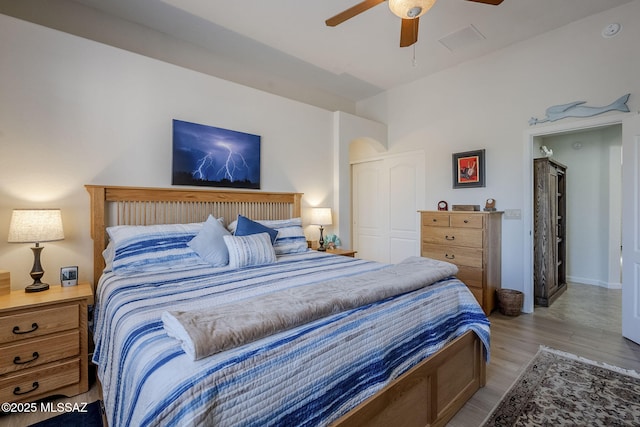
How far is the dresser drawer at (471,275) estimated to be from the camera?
10.8 feet

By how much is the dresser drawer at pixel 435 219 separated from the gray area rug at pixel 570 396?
5.38ft

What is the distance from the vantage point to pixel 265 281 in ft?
6.19

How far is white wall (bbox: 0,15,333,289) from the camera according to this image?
85.0 inches

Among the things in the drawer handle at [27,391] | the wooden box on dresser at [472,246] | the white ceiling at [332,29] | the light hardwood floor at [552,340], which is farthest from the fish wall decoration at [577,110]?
the drawer handle at [27,391]

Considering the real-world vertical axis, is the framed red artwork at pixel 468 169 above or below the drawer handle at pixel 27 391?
above

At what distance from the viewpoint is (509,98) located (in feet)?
11.4

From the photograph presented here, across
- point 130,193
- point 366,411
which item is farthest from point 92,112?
point 366,411

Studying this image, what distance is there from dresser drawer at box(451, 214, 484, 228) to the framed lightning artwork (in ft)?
7.72

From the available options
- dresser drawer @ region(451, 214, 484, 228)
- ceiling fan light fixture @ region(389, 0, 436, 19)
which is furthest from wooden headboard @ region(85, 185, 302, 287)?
ceiling fan light fixture @ region(389, 0, 436, 19)

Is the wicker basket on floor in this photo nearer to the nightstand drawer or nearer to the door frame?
the door frame

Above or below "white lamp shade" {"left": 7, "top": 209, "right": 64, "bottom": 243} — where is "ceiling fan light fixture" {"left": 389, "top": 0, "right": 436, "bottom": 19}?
above

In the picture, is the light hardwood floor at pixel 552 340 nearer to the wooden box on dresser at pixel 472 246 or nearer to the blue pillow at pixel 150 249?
the wooden box on dresser at pixel 472 246

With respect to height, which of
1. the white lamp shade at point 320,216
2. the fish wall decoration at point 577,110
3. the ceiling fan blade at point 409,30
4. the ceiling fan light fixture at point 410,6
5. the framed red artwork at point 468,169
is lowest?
the white lamp shade at point 320,216

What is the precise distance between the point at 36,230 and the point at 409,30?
119 inches
